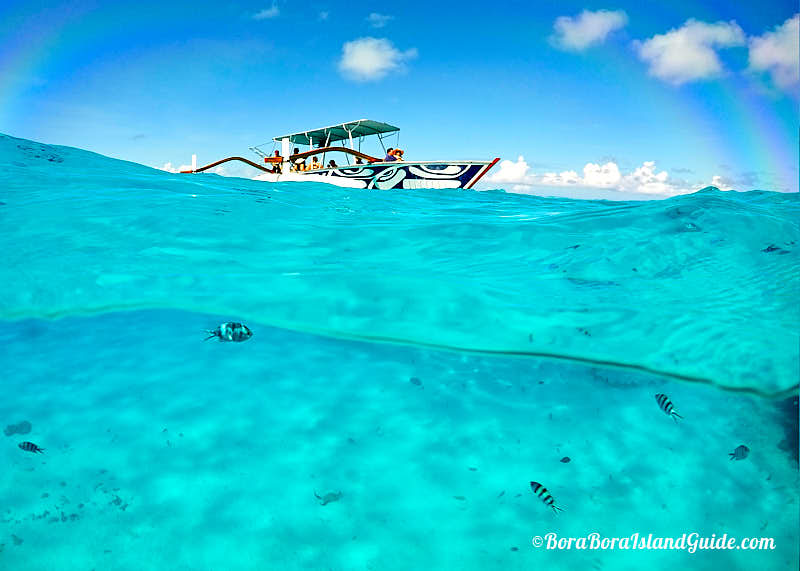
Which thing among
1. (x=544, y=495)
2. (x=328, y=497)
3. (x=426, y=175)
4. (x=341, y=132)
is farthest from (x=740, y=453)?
(x=341, y=132)

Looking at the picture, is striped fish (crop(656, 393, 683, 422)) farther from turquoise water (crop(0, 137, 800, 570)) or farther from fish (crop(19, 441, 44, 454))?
fish (crop(19, 441, 44, 454))

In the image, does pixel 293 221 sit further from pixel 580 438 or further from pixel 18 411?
pixel 580 438

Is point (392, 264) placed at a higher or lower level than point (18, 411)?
higher

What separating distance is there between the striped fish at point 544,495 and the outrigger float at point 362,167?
22.8 metres

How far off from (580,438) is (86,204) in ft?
31.1

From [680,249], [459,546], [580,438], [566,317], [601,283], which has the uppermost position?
[680,249]

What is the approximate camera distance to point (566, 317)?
21.5 ft

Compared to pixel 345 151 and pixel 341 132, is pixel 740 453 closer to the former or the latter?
pixel 345 151

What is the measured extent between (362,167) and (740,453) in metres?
25.2

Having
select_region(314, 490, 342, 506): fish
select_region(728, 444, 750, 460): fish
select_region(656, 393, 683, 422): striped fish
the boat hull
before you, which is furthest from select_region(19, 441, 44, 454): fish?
the boat hull

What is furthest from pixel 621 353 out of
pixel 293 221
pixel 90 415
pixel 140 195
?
pixel 140 195

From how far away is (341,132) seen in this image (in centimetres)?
3256

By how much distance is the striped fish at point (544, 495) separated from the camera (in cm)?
371

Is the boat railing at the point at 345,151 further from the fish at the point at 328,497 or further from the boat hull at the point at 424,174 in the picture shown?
the fish at the point at 328,497
